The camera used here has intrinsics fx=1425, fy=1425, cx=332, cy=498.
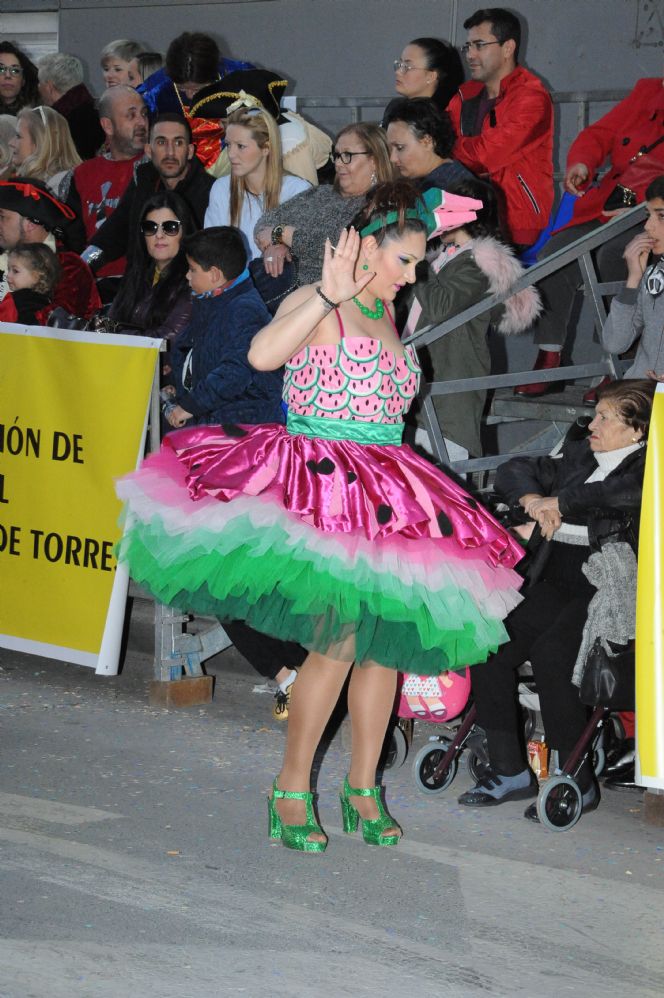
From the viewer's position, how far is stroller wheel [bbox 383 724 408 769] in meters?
5.54

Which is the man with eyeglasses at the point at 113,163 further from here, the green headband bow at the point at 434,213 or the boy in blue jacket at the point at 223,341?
the green headband bow at the point at 434,213

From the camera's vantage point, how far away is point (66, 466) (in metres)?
6.36

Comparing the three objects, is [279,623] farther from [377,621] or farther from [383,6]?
[383,6]

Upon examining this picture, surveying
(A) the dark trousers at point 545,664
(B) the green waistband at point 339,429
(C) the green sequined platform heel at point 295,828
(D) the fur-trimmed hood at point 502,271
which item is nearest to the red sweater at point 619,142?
(D) the fur-trimmed hood at point 502,271

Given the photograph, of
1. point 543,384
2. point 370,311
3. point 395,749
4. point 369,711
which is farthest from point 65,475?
point 543,384

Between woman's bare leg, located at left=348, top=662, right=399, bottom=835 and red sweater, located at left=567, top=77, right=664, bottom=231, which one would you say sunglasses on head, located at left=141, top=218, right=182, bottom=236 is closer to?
red sweater, located at left=567, top=77, right=664, bottom=231

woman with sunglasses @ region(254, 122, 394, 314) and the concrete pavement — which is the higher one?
woman with sunglasses @ region(254, 122, 394, 314)

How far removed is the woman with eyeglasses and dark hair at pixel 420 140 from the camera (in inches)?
275

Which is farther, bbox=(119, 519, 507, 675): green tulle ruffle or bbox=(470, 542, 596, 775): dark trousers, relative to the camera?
bbox=(470, 542, 596, 775): dark trousers

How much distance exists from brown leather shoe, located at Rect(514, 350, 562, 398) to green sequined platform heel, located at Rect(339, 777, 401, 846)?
313 centimetres

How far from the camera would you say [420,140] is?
7012mm

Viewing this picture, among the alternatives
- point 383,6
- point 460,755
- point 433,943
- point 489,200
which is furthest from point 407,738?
point 383,6

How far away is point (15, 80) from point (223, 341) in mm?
5136

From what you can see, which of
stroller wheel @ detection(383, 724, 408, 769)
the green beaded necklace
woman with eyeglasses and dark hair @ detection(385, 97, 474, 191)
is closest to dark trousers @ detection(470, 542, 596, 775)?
stroller wheel @ detection(383, 724, 408, 769)
